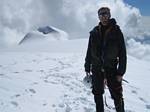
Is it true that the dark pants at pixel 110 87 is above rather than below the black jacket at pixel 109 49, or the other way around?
below

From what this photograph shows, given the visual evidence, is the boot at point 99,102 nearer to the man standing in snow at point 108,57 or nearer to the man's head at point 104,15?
the man standing in snow at point 108,57

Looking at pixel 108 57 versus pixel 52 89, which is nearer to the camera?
pixel 108 57

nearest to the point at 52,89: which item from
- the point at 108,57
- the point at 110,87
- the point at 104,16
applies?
the point at 110,87

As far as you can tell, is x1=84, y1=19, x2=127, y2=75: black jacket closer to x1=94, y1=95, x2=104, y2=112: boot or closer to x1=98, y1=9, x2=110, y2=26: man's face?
x1=98, y1=9, x2=110, y2=26: man's face

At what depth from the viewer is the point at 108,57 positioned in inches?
269

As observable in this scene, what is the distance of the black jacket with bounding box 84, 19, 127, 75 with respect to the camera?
6.74 m

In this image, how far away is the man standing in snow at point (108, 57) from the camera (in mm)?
6750

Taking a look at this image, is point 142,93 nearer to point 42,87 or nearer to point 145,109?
point 145,109

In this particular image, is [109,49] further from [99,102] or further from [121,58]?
[99,102]

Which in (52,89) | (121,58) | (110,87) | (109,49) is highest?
(109,49)

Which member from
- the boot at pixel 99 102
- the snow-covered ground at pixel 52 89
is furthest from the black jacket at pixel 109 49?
the snow-covered ground at pixel 52 89

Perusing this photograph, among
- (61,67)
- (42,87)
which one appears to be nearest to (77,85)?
(42,87)

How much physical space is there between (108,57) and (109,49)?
0.17m

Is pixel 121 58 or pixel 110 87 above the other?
pixel 121 58
